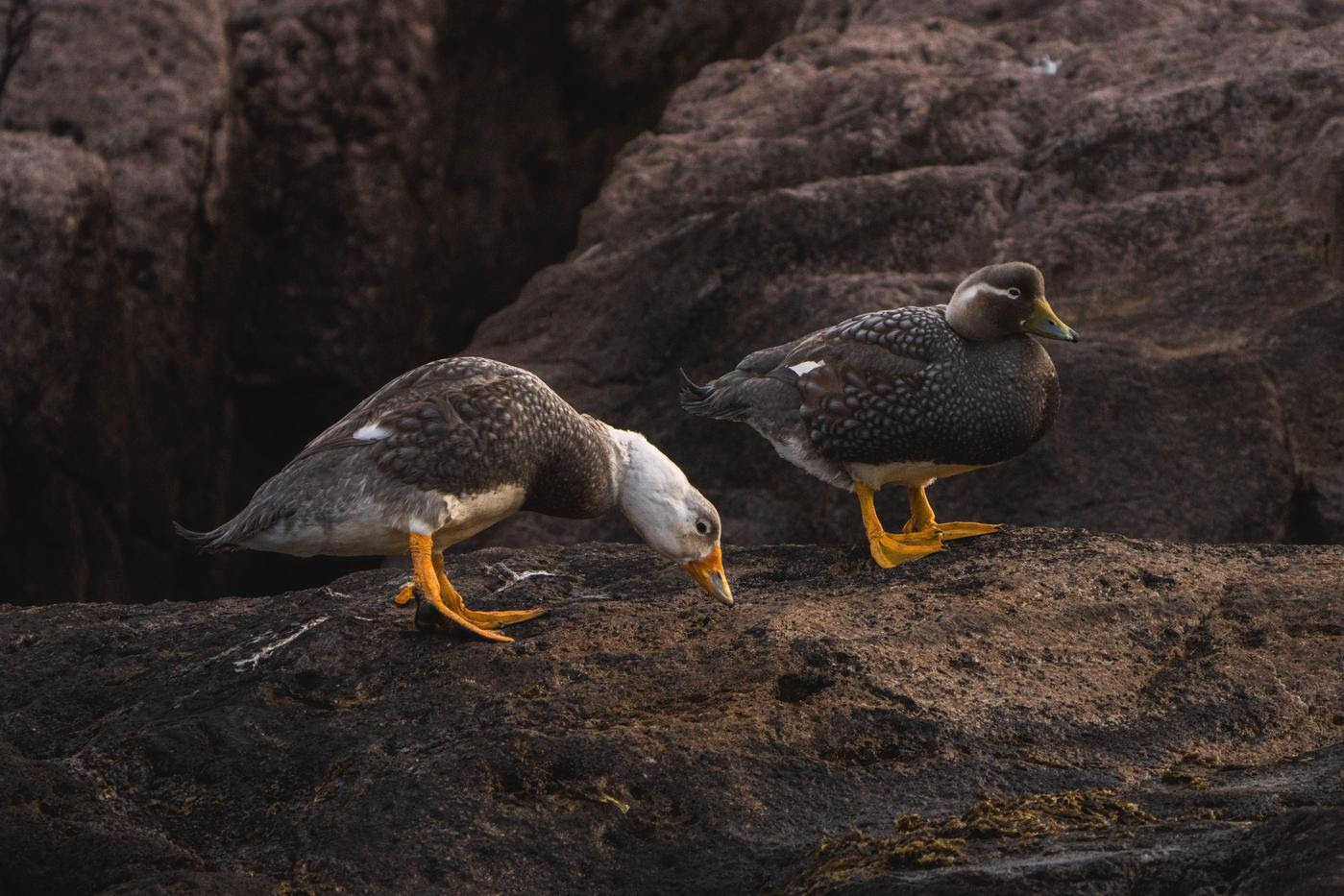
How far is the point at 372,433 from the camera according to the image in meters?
5.85

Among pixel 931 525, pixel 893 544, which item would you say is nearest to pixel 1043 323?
pixel 931 525

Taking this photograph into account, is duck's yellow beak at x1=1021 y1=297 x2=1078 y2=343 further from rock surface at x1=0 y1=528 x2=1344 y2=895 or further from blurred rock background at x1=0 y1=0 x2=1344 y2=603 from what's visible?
blurred rock background at x1=0 y1=0 x2=1344 y2=603

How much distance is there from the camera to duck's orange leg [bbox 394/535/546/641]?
5520 mm

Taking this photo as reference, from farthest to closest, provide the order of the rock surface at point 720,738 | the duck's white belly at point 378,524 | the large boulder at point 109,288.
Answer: the large boulder at point 109,288 → the duck's white belly at point 378,524 → the rock surface at point 720,738

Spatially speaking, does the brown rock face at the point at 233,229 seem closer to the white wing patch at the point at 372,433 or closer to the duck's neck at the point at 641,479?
the white wing patch at the point at 372,433

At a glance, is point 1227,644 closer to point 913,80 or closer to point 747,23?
point 913,80

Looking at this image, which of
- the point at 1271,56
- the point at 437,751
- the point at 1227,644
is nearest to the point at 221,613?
the point at 437,751

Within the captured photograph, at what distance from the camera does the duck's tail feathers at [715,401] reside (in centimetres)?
736

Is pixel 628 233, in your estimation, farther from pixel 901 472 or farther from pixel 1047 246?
pixel 901 472

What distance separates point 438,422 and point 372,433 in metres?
0.26

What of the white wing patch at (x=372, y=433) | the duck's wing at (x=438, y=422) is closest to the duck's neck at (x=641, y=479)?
the duck's wing at (x=438, y=422)

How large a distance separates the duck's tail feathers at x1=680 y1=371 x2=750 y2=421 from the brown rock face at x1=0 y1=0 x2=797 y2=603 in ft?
13.5

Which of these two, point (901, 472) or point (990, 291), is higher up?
point (990, 291)

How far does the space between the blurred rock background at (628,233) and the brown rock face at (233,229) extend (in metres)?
0.02
